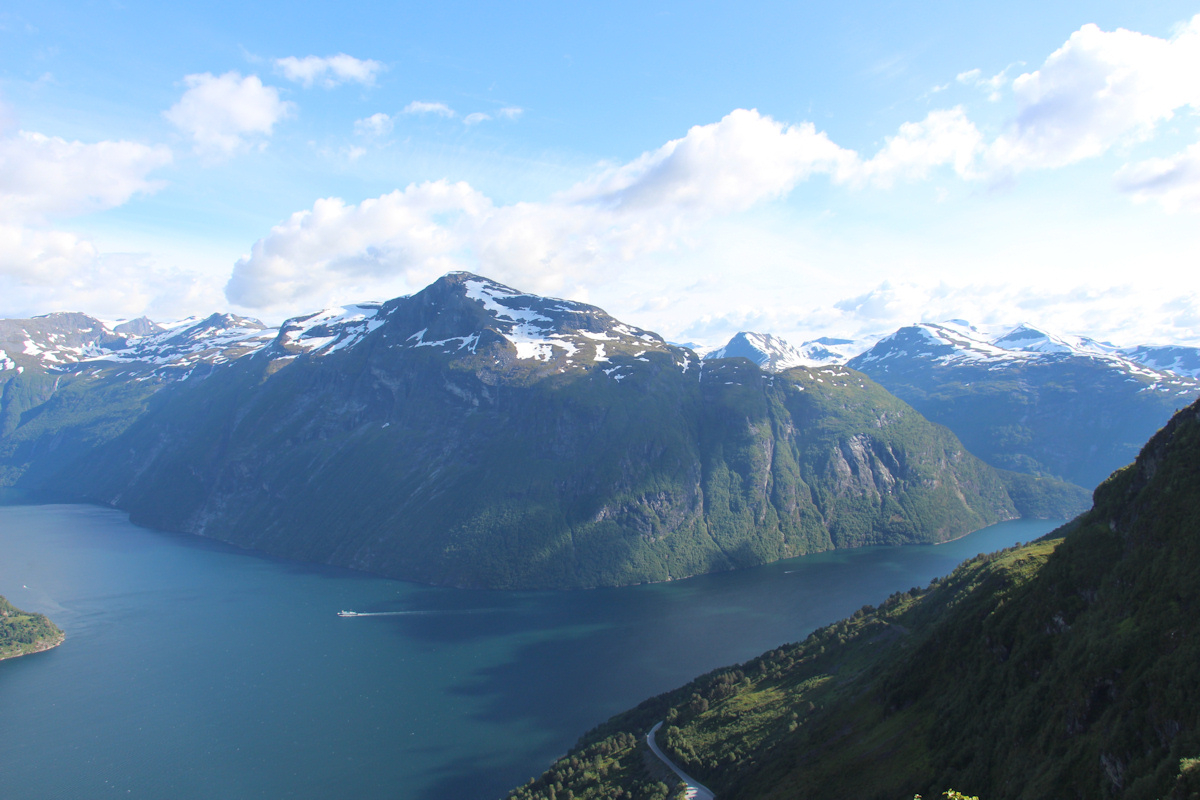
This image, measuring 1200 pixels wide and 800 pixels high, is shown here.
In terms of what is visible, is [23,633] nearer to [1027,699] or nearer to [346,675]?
[346,675]

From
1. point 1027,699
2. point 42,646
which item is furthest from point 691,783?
point 42,646

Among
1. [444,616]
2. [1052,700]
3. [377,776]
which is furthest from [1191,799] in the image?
[444,616]

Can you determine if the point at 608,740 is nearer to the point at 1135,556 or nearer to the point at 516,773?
the point at 516,773

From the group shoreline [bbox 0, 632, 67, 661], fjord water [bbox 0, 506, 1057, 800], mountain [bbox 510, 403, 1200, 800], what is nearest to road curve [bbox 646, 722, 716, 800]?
mountain [bbox 510, 403, 1200, 800]

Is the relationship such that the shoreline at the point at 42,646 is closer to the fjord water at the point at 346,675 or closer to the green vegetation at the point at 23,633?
the green vegetation at the point at 23,633

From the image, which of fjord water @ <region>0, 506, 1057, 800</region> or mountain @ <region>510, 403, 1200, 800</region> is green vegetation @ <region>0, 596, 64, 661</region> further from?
mountain @ <region>510, 403, 1200, 800</region>
